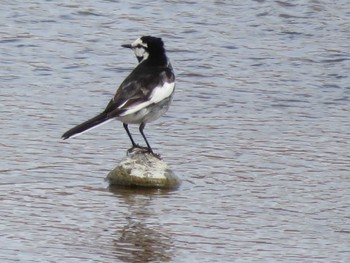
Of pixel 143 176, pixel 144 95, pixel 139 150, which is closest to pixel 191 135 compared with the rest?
pixel 139 150

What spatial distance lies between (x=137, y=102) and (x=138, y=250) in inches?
74.9

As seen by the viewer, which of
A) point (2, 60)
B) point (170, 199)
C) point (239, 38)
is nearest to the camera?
point (170, 199)

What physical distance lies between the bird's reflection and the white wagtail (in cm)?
57

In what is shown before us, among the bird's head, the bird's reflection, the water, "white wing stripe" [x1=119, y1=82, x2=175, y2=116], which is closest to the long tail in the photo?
"white wing stripe" [x1=119, y1=82, x2=175, y2=116]

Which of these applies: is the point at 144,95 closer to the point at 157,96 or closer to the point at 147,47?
the point at 157,96

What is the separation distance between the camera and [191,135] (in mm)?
10305

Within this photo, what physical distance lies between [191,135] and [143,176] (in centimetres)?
142

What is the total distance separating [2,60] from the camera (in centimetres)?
1248

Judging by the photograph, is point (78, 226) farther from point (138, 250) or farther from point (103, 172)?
point (103, 172)

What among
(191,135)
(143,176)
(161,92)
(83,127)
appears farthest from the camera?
(191,135)

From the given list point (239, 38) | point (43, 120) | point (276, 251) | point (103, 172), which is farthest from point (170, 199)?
point (239, 38)

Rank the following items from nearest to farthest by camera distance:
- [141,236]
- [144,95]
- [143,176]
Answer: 1. [141,236]
2. [143,176]
3. [144,95]

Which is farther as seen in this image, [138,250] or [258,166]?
[258,166]

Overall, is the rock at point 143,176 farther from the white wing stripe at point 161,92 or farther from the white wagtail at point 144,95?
the white wing stripe at point 161,92
